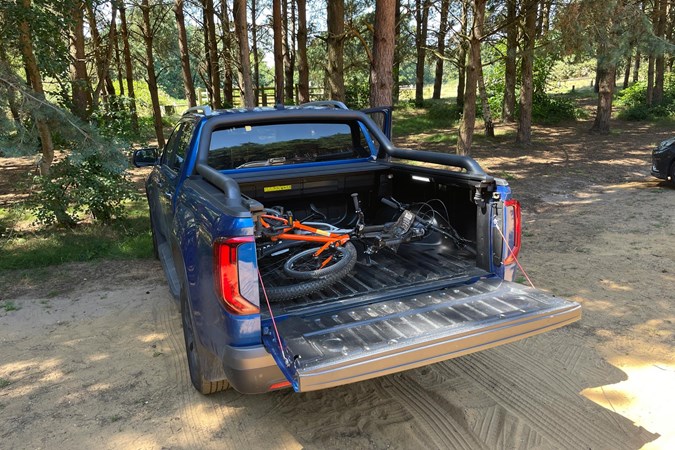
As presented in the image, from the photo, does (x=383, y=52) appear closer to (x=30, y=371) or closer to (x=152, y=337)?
(x=152, y=337)

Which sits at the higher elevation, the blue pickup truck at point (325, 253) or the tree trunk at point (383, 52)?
the tree trunk at point (383, 52)

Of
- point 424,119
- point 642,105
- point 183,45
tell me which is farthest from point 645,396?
point 642,105

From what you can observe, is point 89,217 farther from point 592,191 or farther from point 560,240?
point 592,191

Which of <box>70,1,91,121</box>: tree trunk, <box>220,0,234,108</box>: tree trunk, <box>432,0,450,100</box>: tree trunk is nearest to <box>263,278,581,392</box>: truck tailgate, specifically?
<box>70,1,91,121</box>: tree trunk

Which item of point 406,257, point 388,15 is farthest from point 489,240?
point 388,15

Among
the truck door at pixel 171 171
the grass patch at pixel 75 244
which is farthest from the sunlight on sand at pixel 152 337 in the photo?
the grass patch at pixel 75 244

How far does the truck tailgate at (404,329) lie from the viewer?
8.41ft

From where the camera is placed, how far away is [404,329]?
2881 mm

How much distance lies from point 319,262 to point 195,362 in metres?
1.15

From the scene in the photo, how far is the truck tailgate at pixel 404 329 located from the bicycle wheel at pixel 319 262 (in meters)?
0.46

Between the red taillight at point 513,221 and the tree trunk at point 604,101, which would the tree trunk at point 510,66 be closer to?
the tree trunk at point 604,101

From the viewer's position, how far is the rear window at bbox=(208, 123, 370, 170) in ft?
15.3

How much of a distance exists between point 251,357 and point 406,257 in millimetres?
1941

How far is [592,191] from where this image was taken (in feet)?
35.3
